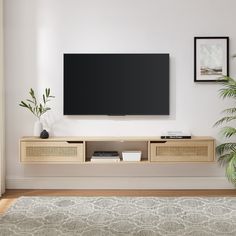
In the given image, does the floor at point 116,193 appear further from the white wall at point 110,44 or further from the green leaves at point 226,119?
the green leaves at point 226,119

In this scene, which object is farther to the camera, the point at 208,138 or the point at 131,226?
the point at 208,138

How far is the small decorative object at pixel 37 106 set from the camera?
4555mm

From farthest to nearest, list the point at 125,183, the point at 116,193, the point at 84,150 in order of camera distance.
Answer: the point at 125,183 → the point at 116,193 → the point at 84,150

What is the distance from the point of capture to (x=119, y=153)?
15.5 feet

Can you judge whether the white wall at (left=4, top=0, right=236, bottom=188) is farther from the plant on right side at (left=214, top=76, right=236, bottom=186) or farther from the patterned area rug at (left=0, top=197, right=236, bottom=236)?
the patterned area rug at (left=0, top=197, right=236, bottom=236)

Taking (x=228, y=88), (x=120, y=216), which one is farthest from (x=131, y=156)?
(x=228, y=88)

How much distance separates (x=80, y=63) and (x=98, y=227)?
204 centimetres

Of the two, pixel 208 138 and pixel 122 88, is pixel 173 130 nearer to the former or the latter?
pixel 208 138

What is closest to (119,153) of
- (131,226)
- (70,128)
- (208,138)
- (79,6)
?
(70,128)

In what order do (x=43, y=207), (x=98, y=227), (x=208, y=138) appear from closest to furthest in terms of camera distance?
(x=98, y=227) → (x=43, y=207) → (x=208, y=138)

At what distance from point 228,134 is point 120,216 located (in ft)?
4.89

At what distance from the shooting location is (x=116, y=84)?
4.64m

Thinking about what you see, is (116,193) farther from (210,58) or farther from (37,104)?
(210,58)

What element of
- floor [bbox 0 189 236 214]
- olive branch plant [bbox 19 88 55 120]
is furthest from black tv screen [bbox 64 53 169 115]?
floor [bbox 0 189 236 214]
